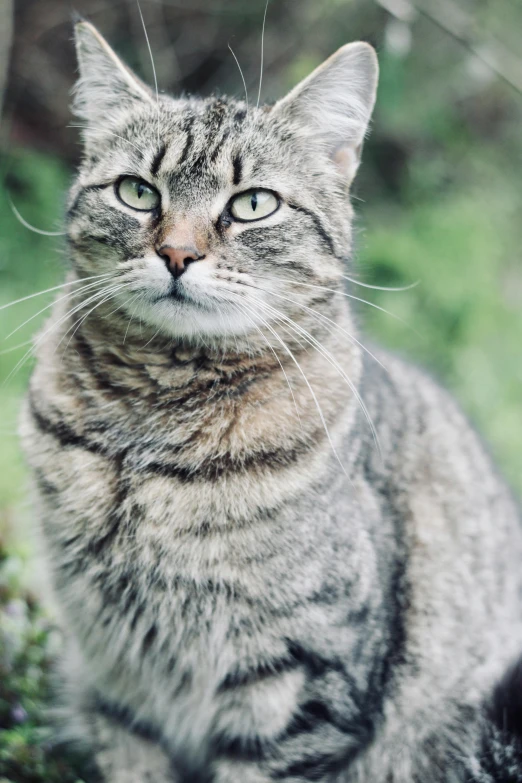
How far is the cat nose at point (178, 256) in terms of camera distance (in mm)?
1825

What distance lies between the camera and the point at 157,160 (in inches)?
79.4

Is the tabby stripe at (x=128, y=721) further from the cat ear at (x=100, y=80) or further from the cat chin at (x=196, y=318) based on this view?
the cat ear at (x=100, y=80)

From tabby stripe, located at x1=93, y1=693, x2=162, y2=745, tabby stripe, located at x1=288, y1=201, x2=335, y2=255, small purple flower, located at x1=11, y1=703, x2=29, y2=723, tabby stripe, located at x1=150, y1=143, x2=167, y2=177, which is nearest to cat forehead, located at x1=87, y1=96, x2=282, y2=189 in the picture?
tabby stripe, located at x1=150, y1=143, x2=167, y2=177

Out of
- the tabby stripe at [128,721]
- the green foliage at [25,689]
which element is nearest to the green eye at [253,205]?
the tabby stripe at [128,721]

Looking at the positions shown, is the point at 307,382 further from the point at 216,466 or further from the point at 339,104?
the point at 339,104

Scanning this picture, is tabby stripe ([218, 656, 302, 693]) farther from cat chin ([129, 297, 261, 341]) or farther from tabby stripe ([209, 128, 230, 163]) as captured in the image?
tabby stripe ([209, 128, 230, 163])

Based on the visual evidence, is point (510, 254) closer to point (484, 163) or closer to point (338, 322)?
point (484, 163)

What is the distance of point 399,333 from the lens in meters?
5.17

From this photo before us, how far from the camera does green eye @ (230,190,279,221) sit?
78.5 inches

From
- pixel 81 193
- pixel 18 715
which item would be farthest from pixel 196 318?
pixel 18 715

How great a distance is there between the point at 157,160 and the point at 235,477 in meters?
0.84

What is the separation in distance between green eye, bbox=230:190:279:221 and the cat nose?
0.70 feet

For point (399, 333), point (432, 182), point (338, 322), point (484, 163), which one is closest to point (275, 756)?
point (338, 322)

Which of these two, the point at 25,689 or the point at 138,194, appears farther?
the point at 25,689
